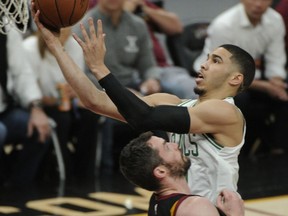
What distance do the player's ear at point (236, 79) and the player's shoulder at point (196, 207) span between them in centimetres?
64

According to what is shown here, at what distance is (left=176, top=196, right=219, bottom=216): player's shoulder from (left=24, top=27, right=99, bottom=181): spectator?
3124 mm

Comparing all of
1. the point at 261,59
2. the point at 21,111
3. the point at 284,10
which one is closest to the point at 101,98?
the point at 21,111

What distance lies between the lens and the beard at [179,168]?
4028mm

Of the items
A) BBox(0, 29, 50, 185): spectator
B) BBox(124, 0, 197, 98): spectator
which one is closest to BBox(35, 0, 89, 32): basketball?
BBox(0, 29, 50, 185): spectator

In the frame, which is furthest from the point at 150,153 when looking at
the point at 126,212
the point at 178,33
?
the point at 178,33

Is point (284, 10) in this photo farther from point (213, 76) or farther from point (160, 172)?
point (160, 172)

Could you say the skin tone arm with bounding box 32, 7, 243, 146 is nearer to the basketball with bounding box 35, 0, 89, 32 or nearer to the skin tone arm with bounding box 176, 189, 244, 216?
the basketball with bounding box 35, 0, 89, 32

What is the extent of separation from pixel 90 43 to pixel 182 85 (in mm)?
3587

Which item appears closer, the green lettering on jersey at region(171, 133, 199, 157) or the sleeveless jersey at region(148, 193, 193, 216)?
the sleeveless jersey at region(148, 193, 193, 216)

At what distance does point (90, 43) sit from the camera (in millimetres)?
3982

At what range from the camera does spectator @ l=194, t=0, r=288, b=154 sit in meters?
7.69

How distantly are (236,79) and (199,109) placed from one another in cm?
27

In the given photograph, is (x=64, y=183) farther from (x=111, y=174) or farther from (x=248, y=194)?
(x=248, y=194)

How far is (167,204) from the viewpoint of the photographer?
3953mm
